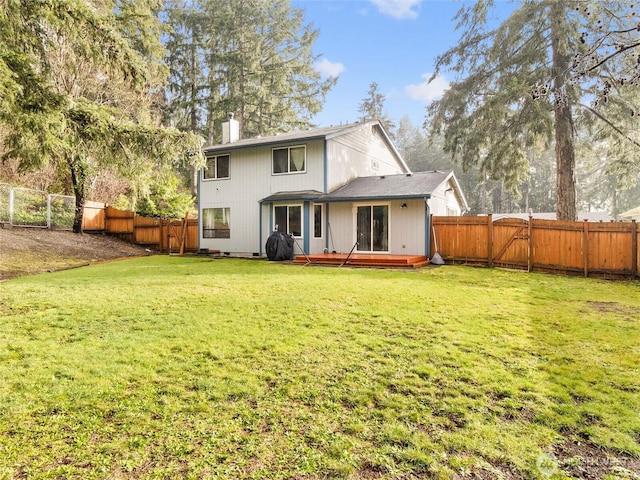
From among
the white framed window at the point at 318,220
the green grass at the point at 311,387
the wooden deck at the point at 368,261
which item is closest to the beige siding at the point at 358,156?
the white framed window at the point at 318,220

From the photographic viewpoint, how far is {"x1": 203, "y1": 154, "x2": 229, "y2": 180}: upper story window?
16.4 m

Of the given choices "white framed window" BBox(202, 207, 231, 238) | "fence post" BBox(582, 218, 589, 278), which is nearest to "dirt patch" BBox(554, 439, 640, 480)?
"fence post" BBox(582, 218, 589, 278)

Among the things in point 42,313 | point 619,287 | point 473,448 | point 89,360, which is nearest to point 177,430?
point 89,360

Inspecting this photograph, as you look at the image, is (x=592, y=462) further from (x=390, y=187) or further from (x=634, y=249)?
(x=390, y=187)

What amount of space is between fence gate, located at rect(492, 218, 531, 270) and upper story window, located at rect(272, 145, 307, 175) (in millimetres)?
7456

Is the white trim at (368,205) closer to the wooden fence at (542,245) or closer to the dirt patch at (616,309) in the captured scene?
→ the wooden fence at (542,245)

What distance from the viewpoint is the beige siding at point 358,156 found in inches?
582

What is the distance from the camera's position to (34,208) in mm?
16344

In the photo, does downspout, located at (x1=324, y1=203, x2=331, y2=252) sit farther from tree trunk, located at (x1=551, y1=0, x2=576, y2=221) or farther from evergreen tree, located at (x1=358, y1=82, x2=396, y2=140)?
evergreen tree, located at (x1=358, y1=82, x2=396, y2=140)

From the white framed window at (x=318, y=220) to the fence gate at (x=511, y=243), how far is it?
6170 mm

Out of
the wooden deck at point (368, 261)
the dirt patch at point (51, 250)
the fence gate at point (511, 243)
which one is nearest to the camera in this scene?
the fence gate at point (511, 243)

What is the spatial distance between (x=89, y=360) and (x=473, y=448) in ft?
12.2

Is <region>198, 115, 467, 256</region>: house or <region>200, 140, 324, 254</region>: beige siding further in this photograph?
<region>200, 140, 324, 254</region>: beige siding

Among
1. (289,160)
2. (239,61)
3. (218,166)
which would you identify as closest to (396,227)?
(289,160)
